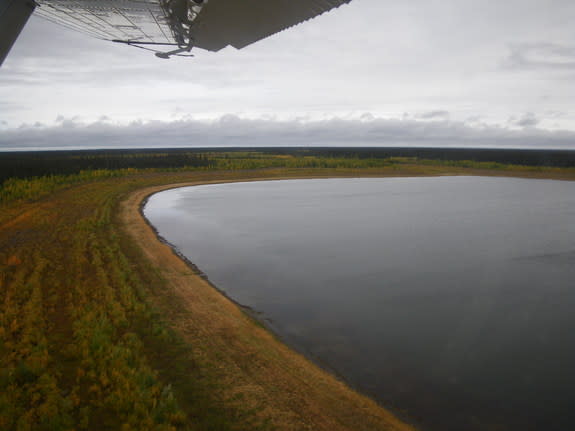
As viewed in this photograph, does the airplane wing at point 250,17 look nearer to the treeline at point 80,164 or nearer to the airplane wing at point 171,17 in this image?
the airplane wing at point 171,17

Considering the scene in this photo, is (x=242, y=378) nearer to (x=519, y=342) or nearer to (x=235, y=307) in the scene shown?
(x=235, y=307)

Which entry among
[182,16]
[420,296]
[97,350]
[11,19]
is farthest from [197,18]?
[420,296]

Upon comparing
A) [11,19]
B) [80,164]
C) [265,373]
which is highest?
[11,19]

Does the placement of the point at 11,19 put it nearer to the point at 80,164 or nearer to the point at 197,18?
the point at 197,18

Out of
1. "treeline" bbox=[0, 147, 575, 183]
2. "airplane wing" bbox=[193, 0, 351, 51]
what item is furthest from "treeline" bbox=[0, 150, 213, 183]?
"airplane wing" bbox=[193, 0, 351, 51]

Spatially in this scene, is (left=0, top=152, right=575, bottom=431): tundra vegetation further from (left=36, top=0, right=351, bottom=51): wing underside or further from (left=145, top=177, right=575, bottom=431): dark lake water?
(left=36, top=0, right=351, bottom=51): wing underside

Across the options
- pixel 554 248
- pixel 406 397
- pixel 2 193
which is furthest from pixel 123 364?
pixel 2 193

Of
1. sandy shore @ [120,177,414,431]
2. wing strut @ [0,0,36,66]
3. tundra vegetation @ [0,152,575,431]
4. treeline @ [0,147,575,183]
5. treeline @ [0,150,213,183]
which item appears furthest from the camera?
treeline @ [0,147,575,183]

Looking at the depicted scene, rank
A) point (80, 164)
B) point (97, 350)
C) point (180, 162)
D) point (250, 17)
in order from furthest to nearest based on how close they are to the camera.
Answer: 1. point (180, 162)
2. point (80, 164)
3. point (97, 350)
4. point (250, 17)
